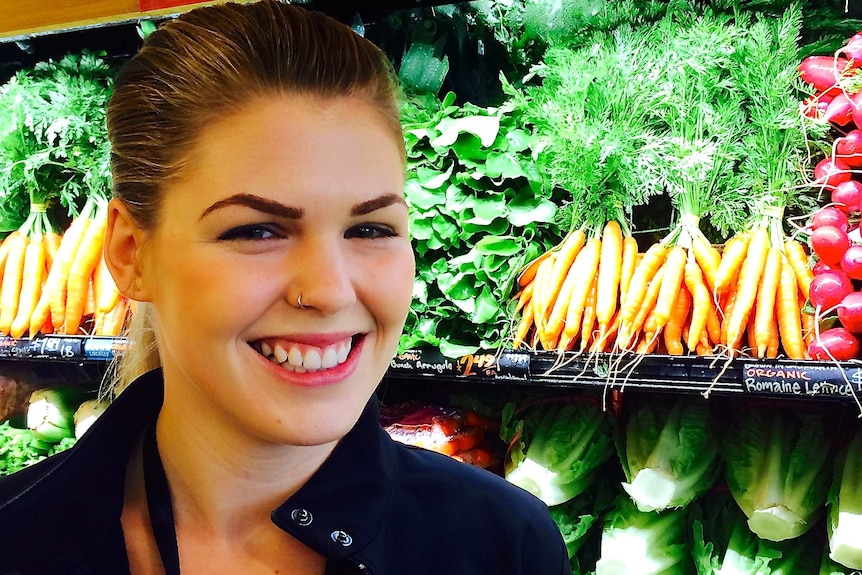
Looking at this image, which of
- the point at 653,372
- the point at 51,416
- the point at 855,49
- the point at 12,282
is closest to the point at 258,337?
the point at 653,372

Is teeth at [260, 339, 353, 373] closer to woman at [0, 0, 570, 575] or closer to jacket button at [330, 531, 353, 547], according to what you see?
woman at [0, 0, 570, 575]

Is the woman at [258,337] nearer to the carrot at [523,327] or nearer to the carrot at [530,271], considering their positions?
the carrot at [523,327]

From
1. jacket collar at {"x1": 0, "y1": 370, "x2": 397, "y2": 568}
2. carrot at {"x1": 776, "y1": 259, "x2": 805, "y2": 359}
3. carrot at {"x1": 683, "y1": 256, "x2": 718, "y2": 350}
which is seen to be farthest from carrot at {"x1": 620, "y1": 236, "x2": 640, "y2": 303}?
jacket collar at {"x1": 0, "y1": 370, "x2": 397, "y2": 568}

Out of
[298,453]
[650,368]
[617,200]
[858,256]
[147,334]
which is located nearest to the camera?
[298,453]

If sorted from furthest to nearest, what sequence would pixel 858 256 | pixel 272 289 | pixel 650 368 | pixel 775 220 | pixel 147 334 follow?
pixel 775 220 < pixel 650 368 < pixel 858 256 < pixel 147 334 < pixel 272 289

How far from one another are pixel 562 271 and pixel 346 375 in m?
1.05

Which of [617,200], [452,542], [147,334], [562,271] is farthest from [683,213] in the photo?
[147,334]

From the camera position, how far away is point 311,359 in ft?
2.95

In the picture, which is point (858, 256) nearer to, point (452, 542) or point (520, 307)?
point (520, 307)

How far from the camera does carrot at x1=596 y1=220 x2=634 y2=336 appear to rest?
1.82 meters

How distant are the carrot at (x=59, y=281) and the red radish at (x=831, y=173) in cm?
219

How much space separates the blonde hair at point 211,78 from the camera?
3.02 ft

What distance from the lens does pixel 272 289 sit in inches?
34.1

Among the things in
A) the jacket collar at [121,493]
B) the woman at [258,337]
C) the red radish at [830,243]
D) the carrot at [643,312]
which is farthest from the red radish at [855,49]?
the jacket collar at [121,493]
